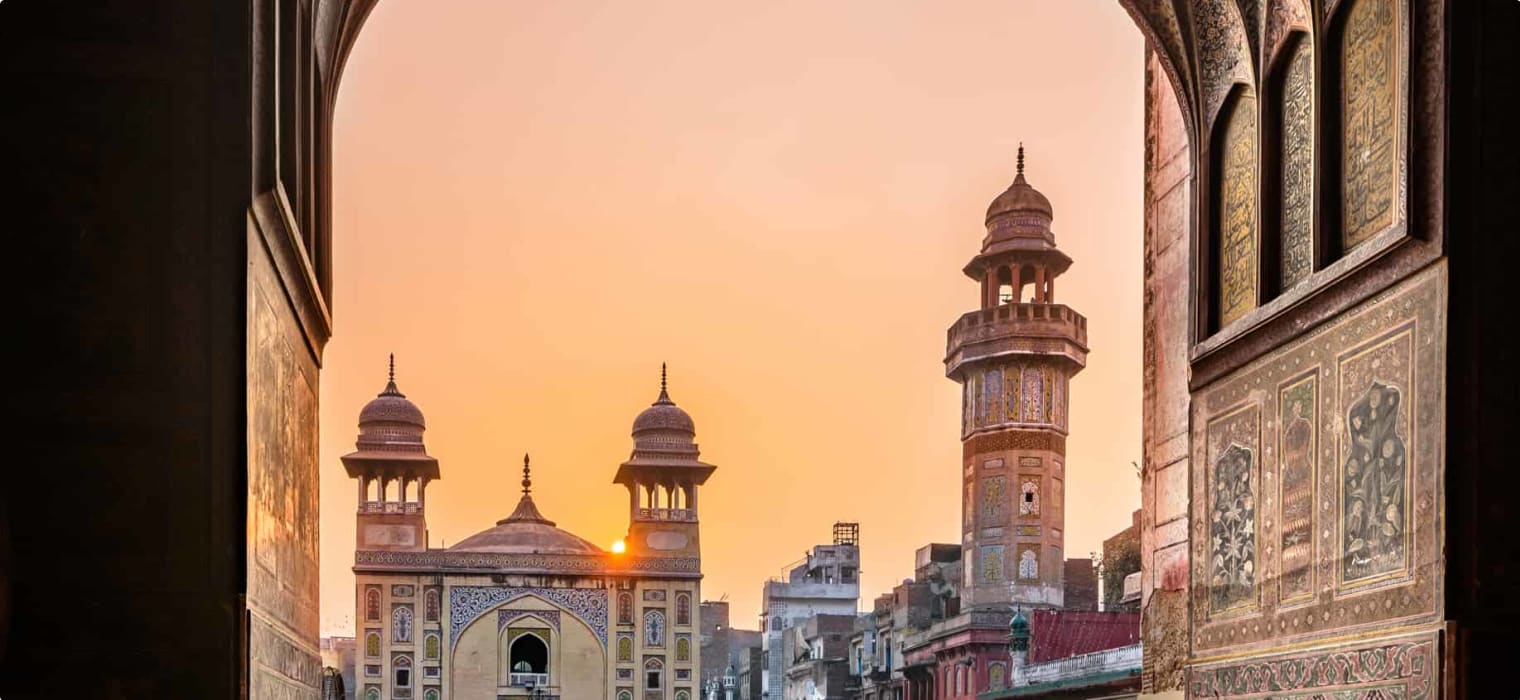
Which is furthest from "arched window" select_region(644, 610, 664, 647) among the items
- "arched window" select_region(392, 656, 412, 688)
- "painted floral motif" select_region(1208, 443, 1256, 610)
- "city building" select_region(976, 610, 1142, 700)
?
"painted floral motif" select_region(1208, 443, 1256, 610)

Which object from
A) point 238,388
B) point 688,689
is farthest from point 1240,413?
point 688,689

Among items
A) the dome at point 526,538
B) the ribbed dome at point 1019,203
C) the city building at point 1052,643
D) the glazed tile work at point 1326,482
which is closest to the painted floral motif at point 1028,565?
the city building at point 1052,643

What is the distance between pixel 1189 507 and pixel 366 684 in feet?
87.4

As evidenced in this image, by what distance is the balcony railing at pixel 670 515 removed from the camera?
32784 mm

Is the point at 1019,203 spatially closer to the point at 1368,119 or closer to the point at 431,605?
the point at 431,605

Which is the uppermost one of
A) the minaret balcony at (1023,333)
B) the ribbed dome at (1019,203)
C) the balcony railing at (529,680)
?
the ribbed dome at (1019,203)

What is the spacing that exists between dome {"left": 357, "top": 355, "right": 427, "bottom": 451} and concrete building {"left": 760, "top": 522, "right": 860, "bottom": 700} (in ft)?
58.3

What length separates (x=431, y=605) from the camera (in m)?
31.3

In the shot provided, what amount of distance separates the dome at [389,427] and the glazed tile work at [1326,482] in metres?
28.4

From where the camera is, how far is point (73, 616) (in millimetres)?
3904

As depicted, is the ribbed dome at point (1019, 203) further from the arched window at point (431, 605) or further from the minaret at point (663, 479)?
the arched window at point (431, 605)

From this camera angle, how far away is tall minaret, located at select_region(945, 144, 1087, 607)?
28.8m

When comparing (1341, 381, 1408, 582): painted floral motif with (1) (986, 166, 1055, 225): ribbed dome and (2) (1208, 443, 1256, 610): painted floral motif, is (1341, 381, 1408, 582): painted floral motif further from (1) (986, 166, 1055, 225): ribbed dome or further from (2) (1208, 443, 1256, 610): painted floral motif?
(1) (986, 166, 1055, 225): ribbed dome

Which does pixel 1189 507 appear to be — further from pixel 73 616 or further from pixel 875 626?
pixel 875 626
